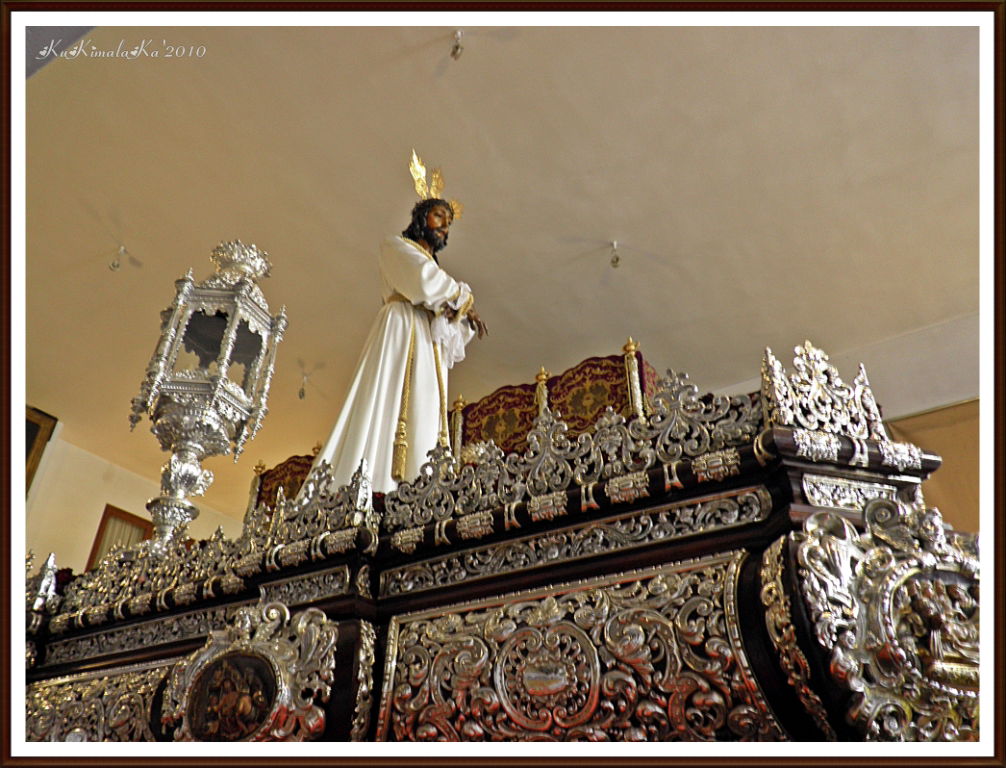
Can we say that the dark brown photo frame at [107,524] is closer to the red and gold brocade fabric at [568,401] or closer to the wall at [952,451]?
the red and gold brocade fabric at [568,401]

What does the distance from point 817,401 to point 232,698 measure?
3.49 feet

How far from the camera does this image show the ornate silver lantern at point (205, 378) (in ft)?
7.22

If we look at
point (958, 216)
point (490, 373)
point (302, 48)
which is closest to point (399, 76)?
point (302, 48)

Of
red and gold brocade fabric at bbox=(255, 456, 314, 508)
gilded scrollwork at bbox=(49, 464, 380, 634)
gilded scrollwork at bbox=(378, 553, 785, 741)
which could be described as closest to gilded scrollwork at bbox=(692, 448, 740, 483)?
gilded scrollwork at bbox=(378, 553, 785, 741)

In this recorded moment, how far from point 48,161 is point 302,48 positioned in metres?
2.00

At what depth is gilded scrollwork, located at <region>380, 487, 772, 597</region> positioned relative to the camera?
3.67ft

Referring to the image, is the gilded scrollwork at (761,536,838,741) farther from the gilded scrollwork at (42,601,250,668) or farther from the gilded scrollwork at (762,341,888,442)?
the gilded scrollwork at (42,601,250,668)

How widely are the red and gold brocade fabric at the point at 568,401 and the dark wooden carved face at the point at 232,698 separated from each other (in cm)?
363

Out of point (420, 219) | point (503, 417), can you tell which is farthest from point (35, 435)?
point (420, 219)

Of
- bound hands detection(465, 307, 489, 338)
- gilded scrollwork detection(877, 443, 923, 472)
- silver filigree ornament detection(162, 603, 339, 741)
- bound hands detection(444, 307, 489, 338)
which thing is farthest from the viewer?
bound hands detection(465, 307, 489, 338)

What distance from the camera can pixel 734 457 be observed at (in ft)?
3.64

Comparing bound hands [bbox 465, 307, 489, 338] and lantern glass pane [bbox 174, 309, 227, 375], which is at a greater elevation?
bound hands [bbox 465, 307, 489, 338]

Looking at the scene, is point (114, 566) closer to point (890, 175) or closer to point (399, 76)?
point (399, 76)

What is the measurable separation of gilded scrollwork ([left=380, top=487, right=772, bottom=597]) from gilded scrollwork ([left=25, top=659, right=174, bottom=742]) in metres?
0.59
